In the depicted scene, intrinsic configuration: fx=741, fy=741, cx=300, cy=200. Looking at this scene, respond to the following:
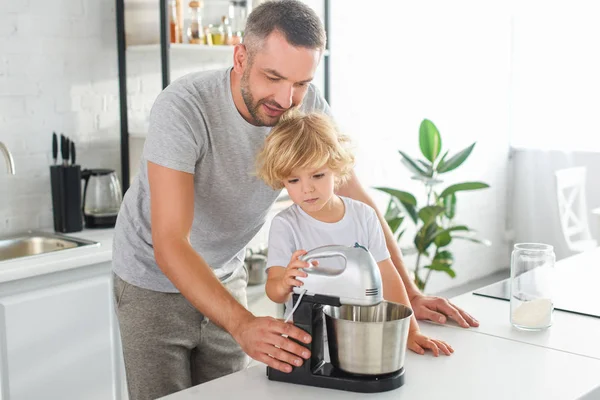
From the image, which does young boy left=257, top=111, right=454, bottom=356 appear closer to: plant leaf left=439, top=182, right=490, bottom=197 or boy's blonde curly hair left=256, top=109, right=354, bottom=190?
boy's blonde curly hair left=256, top=109, right=354, bottom=190

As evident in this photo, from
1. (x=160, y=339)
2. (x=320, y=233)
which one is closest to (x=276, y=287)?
(x=320, y=233)

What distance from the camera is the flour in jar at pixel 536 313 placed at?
174 cm

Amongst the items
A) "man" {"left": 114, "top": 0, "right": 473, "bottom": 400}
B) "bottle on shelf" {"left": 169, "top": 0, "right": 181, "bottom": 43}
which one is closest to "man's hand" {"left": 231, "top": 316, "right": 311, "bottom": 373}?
"man" {"left": 114, "top": 0, "right": 473, "bottom": 400}

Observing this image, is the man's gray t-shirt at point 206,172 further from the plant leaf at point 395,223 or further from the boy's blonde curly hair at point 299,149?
the plant leaf at point 395,223

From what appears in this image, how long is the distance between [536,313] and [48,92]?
7.17ft

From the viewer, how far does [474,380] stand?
4.75 ft

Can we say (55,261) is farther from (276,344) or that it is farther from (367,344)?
(367,344)

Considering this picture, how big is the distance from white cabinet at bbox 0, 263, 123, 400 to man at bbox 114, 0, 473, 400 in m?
0.60

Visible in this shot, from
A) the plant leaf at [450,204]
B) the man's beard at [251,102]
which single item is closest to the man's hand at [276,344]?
the man's beard at [251,102]

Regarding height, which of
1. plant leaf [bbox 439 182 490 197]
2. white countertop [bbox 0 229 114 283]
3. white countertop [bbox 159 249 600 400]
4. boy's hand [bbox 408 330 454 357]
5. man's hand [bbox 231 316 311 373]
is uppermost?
man's hand [bbox 231 316 311 373]

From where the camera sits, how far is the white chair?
17.1ft

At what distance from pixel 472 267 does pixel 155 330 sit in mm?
4013

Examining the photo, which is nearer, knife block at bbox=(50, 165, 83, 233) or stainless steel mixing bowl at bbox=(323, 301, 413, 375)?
stainless steel mixing bowl at bbox=(323, 301, 413, 375)

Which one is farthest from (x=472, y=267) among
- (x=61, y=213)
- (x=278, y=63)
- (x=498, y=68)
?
(x=278, y=63)
